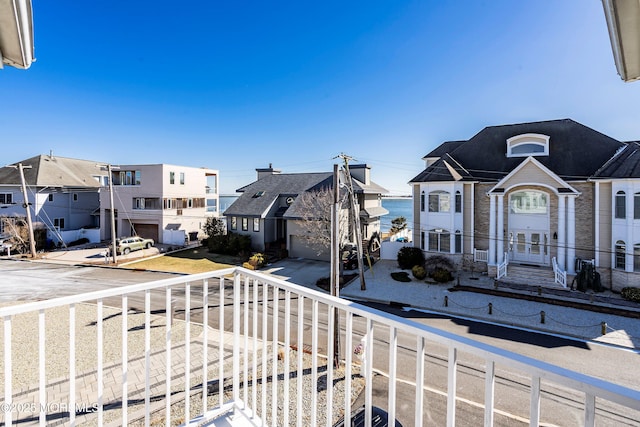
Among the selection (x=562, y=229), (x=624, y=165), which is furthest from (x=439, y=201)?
(x=624, y=165)

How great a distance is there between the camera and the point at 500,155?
18.2 meters

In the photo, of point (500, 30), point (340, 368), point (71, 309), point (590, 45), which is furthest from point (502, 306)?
point (71, 309)

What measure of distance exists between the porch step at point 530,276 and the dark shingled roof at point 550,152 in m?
4.71

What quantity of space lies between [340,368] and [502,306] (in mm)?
7934

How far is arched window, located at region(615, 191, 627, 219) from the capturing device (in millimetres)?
13555

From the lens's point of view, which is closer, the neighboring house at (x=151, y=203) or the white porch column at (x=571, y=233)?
the white porch column at (x=571, y=233)

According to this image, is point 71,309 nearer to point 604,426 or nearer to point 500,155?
point 604,426

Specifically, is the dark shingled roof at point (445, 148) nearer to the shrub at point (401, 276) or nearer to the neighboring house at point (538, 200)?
the neighboring house at point (538, 200)

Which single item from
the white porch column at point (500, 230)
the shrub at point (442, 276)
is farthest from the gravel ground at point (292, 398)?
the white porch column at point (500, 230)

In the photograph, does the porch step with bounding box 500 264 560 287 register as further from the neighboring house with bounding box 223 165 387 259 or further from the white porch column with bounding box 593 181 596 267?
the neighboring house with bounding box 223 165 387 259

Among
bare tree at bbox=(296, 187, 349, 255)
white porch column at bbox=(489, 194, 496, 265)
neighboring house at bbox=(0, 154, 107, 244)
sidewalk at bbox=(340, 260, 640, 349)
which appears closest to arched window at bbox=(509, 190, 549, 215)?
white porch column at bbox=(489, 194, 496, 265)

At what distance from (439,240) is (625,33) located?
1690cm

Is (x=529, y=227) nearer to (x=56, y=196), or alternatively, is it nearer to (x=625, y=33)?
(x=625, y=33)

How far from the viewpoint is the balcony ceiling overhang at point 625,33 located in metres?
1.59
